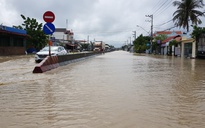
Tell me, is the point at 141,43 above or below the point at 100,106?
above

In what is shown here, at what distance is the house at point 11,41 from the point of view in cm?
3631

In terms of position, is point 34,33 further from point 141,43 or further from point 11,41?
point 141,43

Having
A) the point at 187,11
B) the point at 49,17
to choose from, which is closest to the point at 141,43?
the point at 187,11

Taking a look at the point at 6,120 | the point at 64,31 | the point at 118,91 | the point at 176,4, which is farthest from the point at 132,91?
the point at 64,31

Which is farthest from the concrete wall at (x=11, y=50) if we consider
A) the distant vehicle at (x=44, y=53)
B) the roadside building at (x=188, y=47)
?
the roadside building at (x=188, y=47)

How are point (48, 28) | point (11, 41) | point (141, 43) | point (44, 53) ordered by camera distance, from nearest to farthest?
point (48, 28) < point (44, 53) < point (11, 41) < point (141, 43)

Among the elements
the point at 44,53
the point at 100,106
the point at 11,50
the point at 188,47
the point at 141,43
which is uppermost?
the point at 141,43

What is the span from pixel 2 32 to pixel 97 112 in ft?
109

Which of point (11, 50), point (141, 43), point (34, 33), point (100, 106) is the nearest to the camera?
point (100, 106)

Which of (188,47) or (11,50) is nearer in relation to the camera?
(11,50)

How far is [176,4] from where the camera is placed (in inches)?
1909

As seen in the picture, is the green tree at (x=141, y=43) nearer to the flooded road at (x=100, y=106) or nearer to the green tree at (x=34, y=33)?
the green tree at (x=34, y=33)

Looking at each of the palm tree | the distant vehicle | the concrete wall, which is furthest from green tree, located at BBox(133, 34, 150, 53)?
the distant vehicle

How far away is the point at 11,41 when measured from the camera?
40.0 metres
